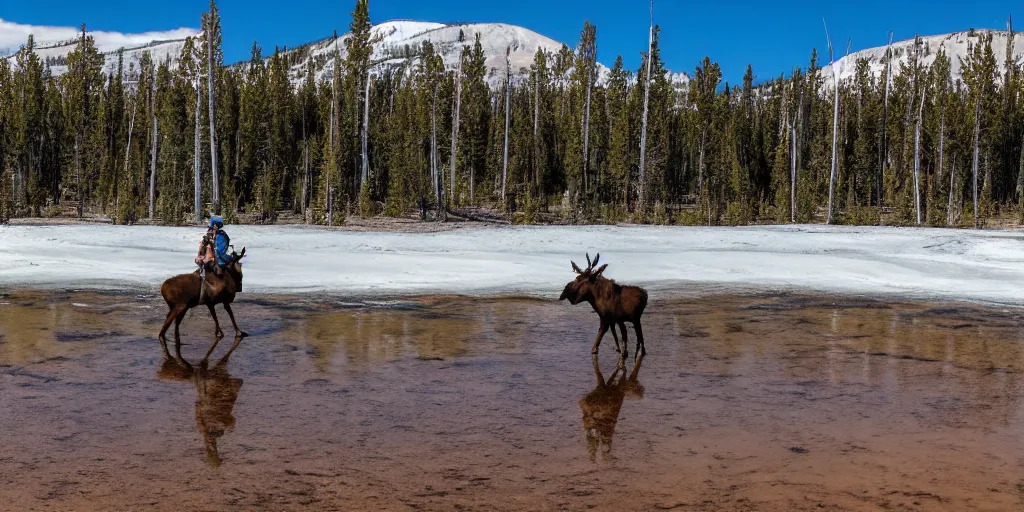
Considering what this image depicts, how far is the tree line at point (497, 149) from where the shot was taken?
3662cm

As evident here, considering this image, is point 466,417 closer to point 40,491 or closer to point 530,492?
point 530,492

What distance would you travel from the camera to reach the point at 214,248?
10.4 m

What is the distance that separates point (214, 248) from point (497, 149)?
42627mm

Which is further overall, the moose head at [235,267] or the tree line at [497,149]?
the tree line at [497,149]

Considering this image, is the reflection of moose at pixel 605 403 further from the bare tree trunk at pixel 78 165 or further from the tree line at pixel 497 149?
the bare tree trunk at pixel 78 165

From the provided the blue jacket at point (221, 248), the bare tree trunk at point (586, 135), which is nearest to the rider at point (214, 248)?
the blue jacket at point (221, 248)

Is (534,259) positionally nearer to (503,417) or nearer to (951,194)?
(503,417)

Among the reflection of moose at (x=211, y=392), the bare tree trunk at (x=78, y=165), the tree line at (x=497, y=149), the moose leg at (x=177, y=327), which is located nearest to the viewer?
the reflection of moose at (x=211, y=392)

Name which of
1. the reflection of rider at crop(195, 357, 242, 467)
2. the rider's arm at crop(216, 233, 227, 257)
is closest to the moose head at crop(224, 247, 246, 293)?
the rider's arm at crop(216, 233, 227, 257)

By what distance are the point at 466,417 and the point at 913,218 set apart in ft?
111

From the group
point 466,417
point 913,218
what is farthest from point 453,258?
point 913,218

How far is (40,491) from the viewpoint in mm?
5012

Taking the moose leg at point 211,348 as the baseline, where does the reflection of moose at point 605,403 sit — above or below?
below

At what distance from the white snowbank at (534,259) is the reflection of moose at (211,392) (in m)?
6.05
